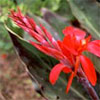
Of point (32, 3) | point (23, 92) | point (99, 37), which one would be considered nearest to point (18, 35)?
point (99, 37)

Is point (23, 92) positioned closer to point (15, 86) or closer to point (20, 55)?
point (15, 86)

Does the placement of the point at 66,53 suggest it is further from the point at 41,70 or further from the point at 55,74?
the point at 41,70

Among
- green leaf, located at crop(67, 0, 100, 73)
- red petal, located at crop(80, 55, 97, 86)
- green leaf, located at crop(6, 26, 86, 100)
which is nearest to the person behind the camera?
red petal, located at crop(80, 55, 97, 86)

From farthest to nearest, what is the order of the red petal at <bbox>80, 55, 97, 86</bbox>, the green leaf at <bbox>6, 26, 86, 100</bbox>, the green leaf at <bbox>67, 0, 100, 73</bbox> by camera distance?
the green leaf at <bbox>67, 0, 100, 73</bbox> < the green leaf at <bbox>6, 26, 86, 100</bbox> < the red petal at <bbox>80, 55, 97, 86</bbox>

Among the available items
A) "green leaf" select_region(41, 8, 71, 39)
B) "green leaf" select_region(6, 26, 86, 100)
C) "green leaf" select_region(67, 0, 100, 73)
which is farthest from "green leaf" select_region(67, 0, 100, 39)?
"green leaf" select_region(6, 26, 86, 100)

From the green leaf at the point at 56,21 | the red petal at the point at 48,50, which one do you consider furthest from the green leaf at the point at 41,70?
the red petal at the point at 48,50

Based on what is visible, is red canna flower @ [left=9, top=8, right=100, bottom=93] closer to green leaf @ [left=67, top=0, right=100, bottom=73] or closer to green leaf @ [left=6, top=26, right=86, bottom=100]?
green leaf @ [left=6, top=26, right=86, bottom=100]

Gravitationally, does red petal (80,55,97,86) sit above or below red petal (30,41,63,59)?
below

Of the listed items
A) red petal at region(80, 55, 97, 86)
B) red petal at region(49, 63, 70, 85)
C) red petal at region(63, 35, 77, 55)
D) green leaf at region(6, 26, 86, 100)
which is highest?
red petal at region(63, 35, 77, 55)

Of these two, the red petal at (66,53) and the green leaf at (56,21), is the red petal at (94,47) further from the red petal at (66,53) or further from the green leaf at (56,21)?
the green leaf at (56,21)
